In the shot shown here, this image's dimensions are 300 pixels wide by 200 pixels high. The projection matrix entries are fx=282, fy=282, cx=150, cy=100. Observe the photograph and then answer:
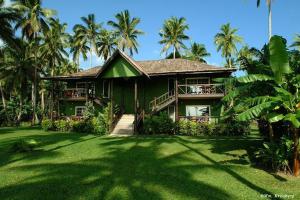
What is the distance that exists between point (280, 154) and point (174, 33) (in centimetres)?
4297

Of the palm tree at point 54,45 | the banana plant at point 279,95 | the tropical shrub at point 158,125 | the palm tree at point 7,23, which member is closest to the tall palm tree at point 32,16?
the palm tree at point 54,45

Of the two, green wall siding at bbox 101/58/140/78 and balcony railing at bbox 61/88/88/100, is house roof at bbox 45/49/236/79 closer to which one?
green wall siding at bbox 101/58/140/78

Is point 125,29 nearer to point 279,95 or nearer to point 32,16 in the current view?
point 32,16

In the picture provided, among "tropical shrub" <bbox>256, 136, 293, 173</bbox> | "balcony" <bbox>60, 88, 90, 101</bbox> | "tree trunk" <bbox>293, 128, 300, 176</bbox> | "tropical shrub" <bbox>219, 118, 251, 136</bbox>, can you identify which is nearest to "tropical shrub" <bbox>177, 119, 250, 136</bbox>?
"tropical shrub" <bbox>219, 118, 251, 136</bbox>

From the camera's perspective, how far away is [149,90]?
2861cm

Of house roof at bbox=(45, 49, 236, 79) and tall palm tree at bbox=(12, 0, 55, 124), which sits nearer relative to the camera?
house roof at bbox=(45, 49, 236, 79)

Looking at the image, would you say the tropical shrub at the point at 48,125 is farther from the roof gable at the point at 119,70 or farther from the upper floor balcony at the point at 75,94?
the roof gable at the point at 119,70

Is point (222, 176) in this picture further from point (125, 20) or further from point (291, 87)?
point (125, 20)

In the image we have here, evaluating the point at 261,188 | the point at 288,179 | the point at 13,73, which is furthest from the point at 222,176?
the point at 13,73

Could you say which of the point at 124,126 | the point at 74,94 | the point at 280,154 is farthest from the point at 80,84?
the point at 280,154

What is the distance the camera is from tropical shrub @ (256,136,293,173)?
421 inches

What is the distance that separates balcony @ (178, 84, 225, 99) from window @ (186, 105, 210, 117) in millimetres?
1451

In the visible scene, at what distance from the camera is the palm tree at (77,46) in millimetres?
49375

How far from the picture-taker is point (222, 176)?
1043 cm
